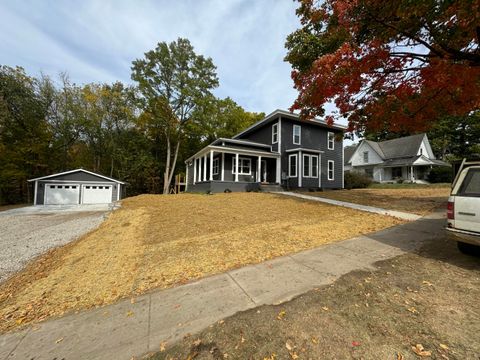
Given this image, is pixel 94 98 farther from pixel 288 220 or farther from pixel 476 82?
pixel 476 82

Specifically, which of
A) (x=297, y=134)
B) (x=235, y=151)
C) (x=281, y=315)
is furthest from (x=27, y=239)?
(x=297, y=134)

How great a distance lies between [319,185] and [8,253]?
18.4 meters

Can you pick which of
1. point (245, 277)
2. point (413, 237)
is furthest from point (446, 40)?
point (245, 277)

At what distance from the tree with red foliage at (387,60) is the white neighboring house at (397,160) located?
19.1 meters

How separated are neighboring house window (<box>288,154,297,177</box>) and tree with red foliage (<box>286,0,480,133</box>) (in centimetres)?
816

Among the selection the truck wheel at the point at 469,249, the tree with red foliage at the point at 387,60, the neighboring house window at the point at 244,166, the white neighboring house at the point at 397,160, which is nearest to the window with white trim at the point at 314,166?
the neighboring house window at the point at 244,166

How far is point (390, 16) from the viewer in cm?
568

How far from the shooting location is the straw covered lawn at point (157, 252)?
130 inches

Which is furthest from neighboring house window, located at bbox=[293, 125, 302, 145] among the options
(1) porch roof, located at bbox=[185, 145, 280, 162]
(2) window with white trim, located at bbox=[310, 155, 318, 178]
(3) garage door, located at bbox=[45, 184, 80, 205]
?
(3) garage door, located at bbox=[45, 184, 80, 205]

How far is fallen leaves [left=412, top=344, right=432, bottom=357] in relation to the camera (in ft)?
6.31

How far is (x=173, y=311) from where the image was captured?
2764 mm

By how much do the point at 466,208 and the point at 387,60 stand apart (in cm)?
628

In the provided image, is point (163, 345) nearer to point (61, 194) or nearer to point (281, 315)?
point (281, 315)

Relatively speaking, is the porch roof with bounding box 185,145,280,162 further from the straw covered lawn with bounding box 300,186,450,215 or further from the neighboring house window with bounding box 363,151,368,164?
the neighboring house window with bounding box 363,151,368,164
